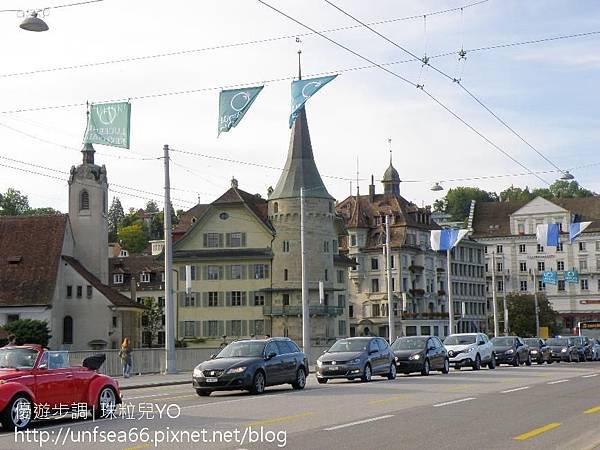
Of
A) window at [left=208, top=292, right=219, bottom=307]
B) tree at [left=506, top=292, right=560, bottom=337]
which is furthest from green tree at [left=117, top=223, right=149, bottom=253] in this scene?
tree at [left=506, top=292, right=560, bottom=337]

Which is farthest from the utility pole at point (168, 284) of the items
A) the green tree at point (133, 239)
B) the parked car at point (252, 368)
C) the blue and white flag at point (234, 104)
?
the green tree at point (133, 239)

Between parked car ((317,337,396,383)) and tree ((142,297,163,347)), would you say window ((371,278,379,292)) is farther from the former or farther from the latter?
parked car ((317,337,396,383))

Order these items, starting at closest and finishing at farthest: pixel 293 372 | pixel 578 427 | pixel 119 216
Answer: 1. pixel 578 427
2. pixel 293 372
3. pixel 119 216

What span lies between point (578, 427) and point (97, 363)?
29.8 feet

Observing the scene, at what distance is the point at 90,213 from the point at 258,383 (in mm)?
63977

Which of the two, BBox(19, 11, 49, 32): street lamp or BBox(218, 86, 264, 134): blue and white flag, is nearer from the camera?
BBox(19, 11, 49, 32): street lamp

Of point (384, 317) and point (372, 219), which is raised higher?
point (372, 219)

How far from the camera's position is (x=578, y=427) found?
52.5ft

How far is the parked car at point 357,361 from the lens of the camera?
3005 cm

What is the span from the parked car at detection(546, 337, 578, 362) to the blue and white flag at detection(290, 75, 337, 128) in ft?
91.1

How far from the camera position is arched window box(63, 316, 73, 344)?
264 feet

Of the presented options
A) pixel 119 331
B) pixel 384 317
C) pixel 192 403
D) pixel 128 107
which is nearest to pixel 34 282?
pixel 119 331

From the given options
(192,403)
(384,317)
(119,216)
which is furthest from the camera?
(119,216)

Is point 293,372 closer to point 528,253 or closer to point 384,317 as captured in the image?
point 384,317
